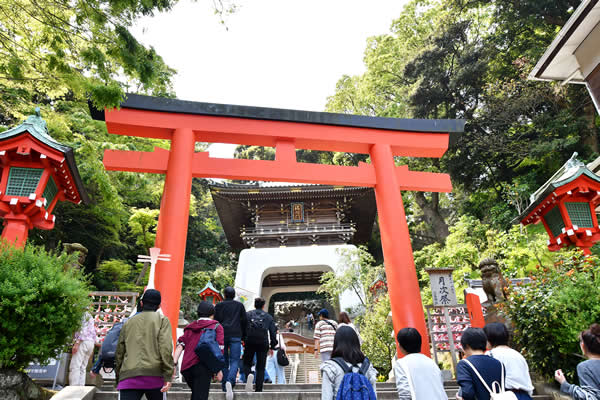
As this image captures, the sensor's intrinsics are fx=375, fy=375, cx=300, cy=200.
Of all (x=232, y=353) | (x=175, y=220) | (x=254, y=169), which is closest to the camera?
(x=232, y=353)

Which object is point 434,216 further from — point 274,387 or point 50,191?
point 50,191

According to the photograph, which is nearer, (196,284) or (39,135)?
(39,135)

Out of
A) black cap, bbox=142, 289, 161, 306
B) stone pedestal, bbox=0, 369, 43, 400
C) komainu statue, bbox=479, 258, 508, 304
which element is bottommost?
stone pedestal, bbox=0, 369, 43, 400

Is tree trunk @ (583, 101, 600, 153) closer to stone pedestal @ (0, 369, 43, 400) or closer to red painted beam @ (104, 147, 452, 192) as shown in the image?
red painted beam @ (104, 147, 452, 192)

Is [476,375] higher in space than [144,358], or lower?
lower

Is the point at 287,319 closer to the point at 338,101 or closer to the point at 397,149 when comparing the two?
the point at 338,101

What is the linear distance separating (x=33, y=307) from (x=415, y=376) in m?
3.19

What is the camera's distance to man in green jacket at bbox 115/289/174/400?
259 cm

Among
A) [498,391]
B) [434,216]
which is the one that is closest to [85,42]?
[498,391]

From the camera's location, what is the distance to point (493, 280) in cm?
551

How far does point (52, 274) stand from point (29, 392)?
1084mm

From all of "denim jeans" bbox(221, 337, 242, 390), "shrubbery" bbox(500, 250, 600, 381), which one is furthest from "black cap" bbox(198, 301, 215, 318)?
"shrubbery" bbox(500, 250, 600, 381)

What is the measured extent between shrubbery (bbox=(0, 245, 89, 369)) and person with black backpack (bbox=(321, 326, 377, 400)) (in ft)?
8.60

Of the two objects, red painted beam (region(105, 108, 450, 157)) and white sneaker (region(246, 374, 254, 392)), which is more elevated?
red painted beam (region(105, 108, 450, 157))
